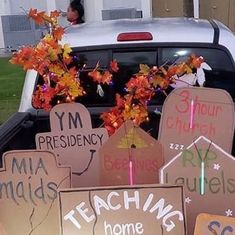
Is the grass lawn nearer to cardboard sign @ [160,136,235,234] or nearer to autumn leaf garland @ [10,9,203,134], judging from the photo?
autumn leaf garland @ [10,9,203,134]

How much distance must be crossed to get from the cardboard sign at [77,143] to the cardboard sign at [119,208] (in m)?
0.43

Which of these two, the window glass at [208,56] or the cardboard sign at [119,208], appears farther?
the window glass at [208,56]

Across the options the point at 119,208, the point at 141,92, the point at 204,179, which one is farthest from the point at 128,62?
the point at 119,208

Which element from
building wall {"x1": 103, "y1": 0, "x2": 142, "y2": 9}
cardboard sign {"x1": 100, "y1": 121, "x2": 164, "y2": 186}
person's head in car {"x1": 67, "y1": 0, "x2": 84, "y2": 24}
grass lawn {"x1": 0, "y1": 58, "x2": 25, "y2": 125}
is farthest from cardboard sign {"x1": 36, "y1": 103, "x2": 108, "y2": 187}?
building wall {"x1": 103, "y1": 0, "x2": 142, "y2": 9}

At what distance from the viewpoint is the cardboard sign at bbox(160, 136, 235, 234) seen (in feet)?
6.54

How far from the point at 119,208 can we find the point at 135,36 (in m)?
1.86

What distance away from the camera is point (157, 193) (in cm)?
189

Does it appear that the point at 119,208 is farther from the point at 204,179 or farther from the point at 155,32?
the point at 155,32

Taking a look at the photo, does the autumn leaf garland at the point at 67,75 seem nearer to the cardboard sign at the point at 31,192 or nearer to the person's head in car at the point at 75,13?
the cardboard sign at the point at 31,192

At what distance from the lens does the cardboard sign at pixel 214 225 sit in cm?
183

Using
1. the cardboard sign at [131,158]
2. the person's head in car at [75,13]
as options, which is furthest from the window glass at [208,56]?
the person's head in car at [75,13]

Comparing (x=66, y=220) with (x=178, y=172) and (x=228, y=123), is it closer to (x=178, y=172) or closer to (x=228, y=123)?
(x=178, y=172)

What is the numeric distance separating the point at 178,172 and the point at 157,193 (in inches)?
6.3

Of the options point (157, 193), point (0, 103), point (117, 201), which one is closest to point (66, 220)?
point (117, 201)
